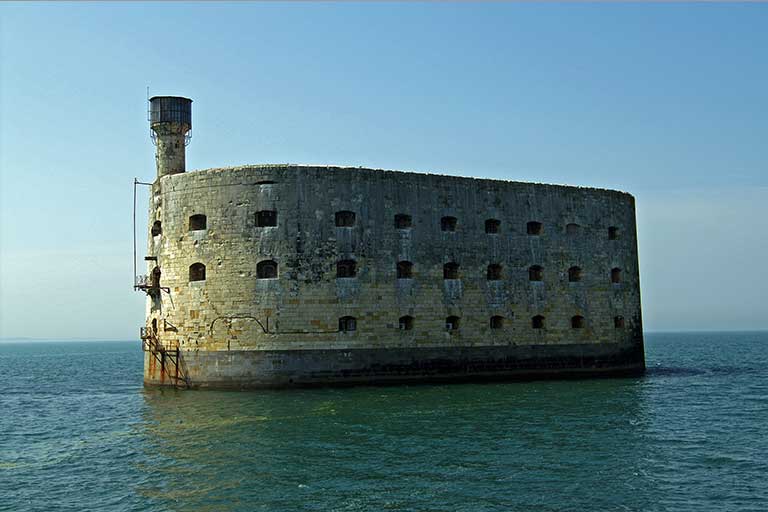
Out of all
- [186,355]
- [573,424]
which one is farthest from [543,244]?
[186,355]

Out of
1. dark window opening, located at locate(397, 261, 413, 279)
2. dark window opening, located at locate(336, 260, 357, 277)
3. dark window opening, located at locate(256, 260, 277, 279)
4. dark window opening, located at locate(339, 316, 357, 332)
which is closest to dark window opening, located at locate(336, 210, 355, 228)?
dark window opening, located at locate(336, 260, 357, 277)

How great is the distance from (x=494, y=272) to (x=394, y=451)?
47.4 ft

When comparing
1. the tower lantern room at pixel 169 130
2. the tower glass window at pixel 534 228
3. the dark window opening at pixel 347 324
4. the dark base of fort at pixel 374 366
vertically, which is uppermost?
the tower lantern room at pixel 169 130

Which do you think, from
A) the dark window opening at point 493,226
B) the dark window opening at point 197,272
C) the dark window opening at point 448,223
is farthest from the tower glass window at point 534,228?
the dark window opening at point 197,272

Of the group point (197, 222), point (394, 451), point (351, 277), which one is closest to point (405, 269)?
point (351, 277)

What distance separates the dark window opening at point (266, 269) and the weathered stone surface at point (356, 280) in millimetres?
217

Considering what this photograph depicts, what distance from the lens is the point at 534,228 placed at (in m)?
31.2

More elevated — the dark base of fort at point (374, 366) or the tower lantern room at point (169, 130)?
the tower lantern room at point (169, 130)

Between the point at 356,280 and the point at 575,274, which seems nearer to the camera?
the point at 356,280

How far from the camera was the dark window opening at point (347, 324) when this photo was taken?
88.3 feet

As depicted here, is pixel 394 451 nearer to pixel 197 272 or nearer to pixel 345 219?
pixel 345 219

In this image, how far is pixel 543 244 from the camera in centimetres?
3119

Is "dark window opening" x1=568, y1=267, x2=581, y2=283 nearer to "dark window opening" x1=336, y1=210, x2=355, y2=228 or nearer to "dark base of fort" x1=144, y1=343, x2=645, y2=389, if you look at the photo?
"dark base of fort" x1=144, y1=343, x2=645, y2=389

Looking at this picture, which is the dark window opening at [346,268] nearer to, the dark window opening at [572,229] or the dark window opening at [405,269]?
the dark window opening at [405,269]
